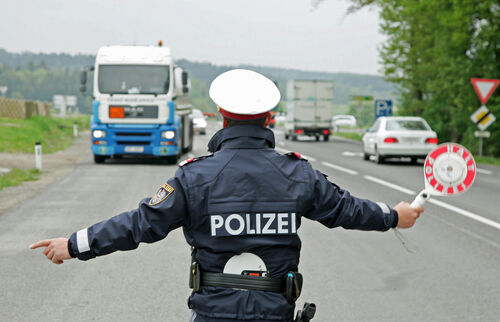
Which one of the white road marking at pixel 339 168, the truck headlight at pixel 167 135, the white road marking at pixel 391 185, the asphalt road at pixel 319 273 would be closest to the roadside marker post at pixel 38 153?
the truck headlight at pixel 167 135

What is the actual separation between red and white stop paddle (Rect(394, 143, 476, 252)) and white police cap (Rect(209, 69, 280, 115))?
0.65 m

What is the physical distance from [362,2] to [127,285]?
34976 millimetres

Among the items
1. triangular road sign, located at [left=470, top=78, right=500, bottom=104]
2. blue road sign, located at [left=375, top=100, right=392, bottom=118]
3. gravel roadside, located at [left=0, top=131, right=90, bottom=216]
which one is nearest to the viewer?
gravel roadside, located at [left=0, top=131, right=90, bottom=216]

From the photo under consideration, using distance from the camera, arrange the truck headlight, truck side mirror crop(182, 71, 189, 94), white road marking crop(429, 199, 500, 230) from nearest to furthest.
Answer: white road marking crop(429, 199, 500, 230) → the truck headlight → truck side mirror crop(182, 71, 189, 94)

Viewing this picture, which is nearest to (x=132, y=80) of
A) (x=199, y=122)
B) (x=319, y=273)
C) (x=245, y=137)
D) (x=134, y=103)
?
(x=134, y=103)

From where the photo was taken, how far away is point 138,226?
8.98ft

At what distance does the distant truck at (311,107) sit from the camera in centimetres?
4147

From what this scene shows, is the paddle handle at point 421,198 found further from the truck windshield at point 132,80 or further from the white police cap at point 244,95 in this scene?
the truck windshield at point 132,80

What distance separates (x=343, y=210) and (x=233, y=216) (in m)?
0.46

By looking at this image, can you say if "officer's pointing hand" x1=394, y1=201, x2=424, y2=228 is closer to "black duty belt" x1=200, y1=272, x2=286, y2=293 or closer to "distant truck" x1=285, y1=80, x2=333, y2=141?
"black duty belt" x1=200, y1=272, x2=286, y2=293

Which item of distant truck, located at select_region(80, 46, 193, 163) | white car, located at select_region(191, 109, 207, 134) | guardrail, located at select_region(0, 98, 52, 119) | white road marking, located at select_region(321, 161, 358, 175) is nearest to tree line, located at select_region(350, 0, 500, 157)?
white road marking, located at select_region(321, 161, 358, 175)

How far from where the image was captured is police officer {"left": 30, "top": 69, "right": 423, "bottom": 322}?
269 cm

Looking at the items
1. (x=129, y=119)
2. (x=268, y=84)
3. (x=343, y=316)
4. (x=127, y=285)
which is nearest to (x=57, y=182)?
(x=129, y=119)

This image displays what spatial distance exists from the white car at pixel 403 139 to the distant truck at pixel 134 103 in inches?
247
